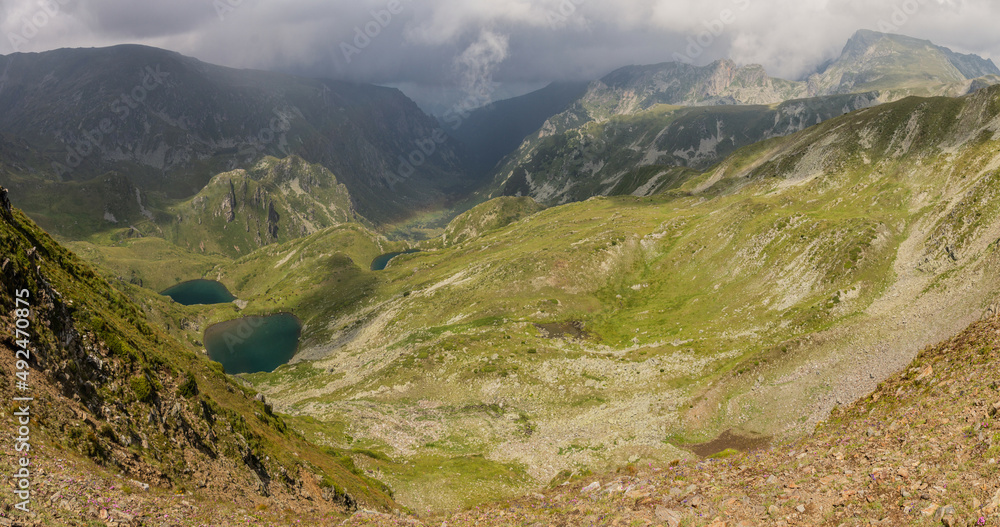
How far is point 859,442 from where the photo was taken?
2552 centimetres

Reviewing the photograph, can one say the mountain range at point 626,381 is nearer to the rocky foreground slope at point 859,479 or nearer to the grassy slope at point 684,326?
the rocky foreground slope at point 859,479

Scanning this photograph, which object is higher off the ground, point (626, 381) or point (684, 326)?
point (684, 326)

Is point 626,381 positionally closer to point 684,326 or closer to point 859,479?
point 684,326

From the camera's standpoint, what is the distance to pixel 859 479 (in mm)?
21156

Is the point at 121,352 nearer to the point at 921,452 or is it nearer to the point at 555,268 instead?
Answer: the point at 921,452

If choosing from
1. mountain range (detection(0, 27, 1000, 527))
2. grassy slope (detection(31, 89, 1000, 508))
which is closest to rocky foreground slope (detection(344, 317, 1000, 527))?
mountain range (detection(0, 27, 1000, 527))

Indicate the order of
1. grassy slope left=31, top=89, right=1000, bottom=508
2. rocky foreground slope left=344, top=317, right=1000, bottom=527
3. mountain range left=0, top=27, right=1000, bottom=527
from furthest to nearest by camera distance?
grassy slope left=31, top=89, right=1000, bottom=508
mountain range left=0, top=27, right=1000, bottom=527
rocky foreground slope left=344, top=317, right=1000, bottom=527

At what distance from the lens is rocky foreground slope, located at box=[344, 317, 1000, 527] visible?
18.2 meters

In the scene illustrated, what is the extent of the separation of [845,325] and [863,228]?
35.4 meters

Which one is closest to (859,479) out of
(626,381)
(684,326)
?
(626,381)

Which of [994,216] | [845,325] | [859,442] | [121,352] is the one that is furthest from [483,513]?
[994,216]

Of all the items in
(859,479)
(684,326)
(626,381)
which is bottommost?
(626,381)

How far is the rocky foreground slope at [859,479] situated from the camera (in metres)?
18.2

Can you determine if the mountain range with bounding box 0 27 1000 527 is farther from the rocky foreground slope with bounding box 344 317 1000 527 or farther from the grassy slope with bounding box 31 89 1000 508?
the grassy slope with bounding box 31 89 1000 508
